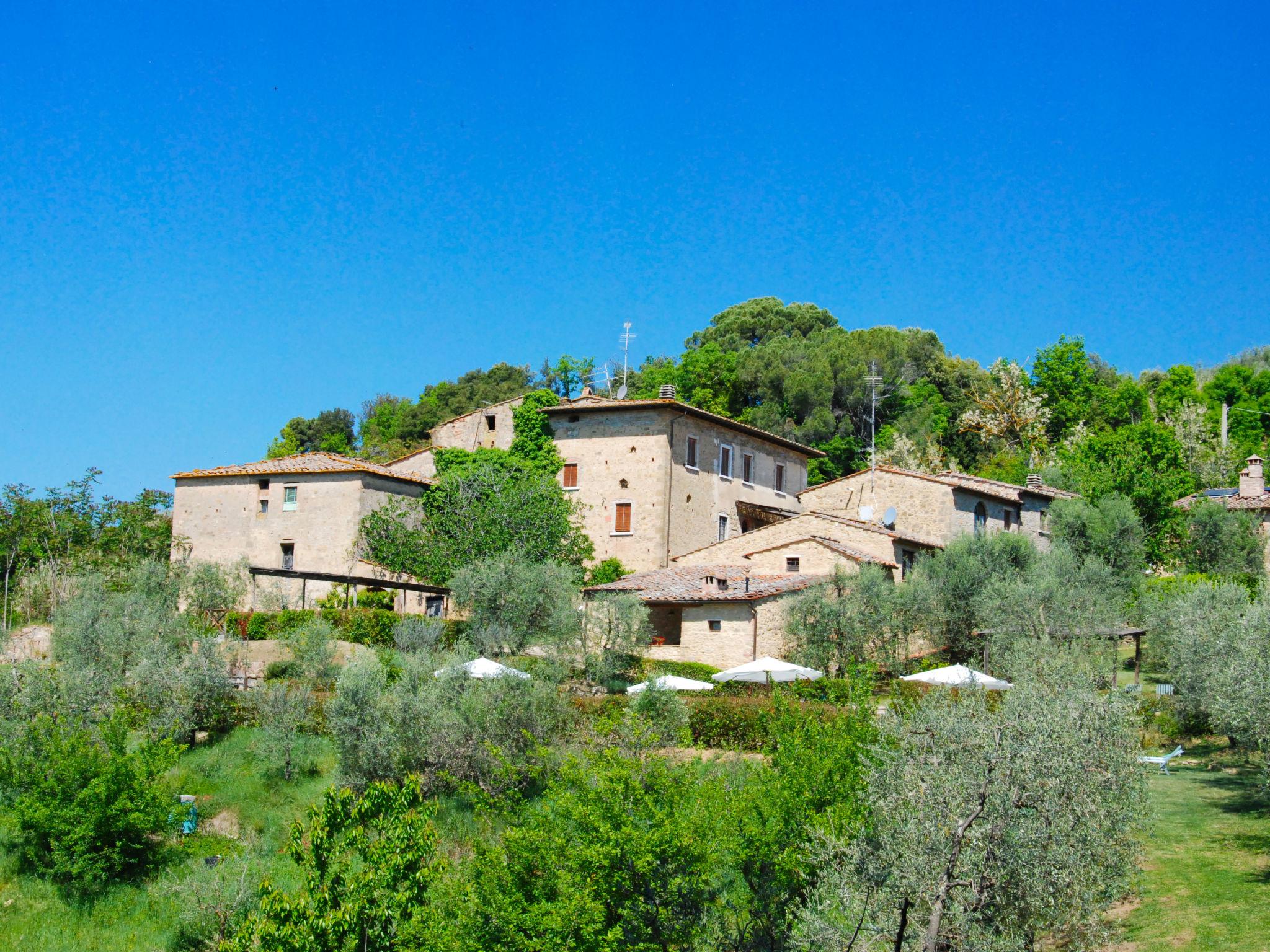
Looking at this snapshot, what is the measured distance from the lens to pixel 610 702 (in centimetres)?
2655

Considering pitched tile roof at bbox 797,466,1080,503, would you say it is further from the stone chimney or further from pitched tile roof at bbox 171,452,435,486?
pitched tile roof at bbox 171,452,435,486

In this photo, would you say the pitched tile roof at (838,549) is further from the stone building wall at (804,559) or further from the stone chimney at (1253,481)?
the stone chimney at (1253,481)

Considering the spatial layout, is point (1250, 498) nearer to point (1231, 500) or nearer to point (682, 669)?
point (1231, 500)

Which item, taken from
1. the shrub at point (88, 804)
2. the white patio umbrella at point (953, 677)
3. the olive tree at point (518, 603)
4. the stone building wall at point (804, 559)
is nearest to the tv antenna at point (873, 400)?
the stone building wall at point (804, 559)

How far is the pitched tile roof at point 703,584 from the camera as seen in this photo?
1351 inches

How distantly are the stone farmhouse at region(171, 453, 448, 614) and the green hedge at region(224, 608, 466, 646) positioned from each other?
12.4 ft

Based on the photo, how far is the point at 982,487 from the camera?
148 ft

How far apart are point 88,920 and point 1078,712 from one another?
701 inches

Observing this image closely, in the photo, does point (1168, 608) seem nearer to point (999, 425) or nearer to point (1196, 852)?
point (1196, 852)

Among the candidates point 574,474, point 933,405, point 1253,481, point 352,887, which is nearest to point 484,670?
point 352,887

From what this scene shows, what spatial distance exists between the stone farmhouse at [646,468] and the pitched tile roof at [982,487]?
423cm

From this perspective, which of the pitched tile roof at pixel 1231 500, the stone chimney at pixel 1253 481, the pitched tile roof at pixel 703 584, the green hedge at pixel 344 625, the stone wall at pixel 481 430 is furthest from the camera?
the stone chimney at pixel 1253 481

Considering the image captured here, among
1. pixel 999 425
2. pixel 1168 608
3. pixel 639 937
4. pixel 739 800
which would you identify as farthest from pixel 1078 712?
pixel 999 425

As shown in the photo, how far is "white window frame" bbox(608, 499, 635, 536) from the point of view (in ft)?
138
